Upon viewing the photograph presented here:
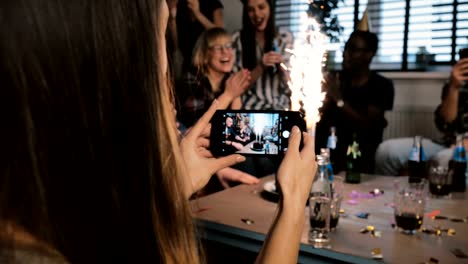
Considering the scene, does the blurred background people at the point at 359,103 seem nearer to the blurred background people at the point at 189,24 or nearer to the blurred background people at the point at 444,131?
the blurred background people at the point at 444,131

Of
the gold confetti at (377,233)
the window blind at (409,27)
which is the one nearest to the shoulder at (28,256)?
the gold confetti at (377,233)

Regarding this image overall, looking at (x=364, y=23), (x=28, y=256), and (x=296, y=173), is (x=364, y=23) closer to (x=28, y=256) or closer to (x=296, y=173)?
(x=296, y=173)

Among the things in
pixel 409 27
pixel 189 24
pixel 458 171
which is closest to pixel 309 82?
pixel 458 171

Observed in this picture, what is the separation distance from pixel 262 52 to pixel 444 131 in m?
1.21

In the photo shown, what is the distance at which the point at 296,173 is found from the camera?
77 cm

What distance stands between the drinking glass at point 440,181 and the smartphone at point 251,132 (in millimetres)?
813

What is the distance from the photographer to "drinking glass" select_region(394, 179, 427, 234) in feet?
3.74

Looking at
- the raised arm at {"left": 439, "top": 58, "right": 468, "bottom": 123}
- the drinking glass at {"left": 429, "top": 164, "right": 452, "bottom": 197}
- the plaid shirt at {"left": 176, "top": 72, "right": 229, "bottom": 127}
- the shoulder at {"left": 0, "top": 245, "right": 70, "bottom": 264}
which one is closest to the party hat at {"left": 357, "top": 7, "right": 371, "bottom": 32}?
the raised arm at {"left": 439, "top": 58, "right": 468, "bottom": 123}

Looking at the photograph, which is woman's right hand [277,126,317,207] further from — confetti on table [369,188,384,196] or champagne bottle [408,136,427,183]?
champagne bottle [408,136,427,183]

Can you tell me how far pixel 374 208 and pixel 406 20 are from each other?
2803 millimetres

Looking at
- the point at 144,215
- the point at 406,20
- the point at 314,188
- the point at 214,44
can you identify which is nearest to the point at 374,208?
the point at 314,188

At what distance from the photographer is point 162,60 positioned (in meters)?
0.60

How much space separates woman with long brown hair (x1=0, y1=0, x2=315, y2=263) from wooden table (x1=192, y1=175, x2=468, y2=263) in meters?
0.52

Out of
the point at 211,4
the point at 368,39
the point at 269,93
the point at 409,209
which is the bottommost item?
the point at 409,209
